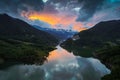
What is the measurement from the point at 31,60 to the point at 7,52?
71.3 ft

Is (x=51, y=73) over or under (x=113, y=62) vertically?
under

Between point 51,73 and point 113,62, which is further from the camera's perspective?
point 113,62

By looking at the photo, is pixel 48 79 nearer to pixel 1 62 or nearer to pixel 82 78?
pixel 82 78

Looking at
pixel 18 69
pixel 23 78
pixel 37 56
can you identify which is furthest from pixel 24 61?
pixel 23 78

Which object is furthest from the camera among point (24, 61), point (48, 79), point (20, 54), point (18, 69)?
point (20, 54)

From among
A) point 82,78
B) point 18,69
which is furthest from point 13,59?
point 82,78

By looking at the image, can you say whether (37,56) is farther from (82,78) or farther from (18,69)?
(82,78)

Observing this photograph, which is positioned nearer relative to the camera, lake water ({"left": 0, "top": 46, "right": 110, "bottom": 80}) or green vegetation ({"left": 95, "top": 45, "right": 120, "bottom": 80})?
green vegetation ({"left": 95, "top": 45, "right": 120, "bottom": 80})

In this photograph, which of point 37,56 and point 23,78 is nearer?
point 23,78

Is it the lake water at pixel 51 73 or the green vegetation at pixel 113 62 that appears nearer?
the green vegetation at pixel 113 62

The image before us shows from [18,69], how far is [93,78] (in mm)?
44582

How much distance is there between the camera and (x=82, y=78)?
283 feet

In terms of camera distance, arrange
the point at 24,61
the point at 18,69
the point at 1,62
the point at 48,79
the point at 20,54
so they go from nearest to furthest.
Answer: the point at 48,79 < the point at 18,69 < the point at 1,62 < the point at 24,61 < the point at 20,54

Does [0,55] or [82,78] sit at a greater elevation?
[0,55]
